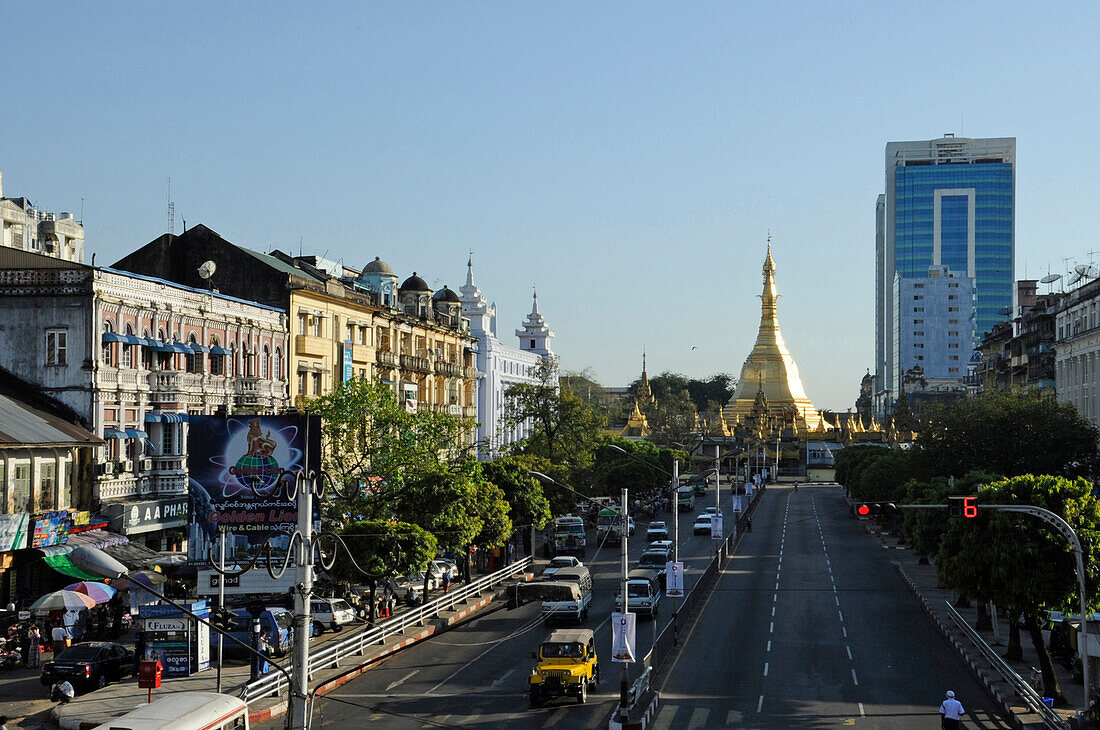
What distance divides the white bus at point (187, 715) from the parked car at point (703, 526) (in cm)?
6738

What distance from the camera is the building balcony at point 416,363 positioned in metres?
86.8

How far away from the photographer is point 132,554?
5000 cm

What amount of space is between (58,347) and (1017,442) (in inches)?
2228

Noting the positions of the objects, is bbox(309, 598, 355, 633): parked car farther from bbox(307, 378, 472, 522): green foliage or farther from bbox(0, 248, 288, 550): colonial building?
bbox(0, 248, 288, 550): colonial building

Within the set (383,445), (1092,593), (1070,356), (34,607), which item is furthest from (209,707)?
(1070,356)

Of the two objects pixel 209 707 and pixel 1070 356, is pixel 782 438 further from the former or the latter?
pixel 209 707

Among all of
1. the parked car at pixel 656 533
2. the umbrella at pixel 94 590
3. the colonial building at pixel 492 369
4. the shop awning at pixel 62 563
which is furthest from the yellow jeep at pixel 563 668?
the colonial building at pixel 492 369

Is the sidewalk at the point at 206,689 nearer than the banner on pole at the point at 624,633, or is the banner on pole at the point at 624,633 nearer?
the sidewalk at the point at 206,689

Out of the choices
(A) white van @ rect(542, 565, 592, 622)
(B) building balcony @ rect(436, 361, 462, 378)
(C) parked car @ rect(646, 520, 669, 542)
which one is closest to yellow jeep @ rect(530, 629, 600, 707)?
(A) white van @ rect(542, 565, 592, 622)

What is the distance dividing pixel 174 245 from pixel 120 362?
810 inches

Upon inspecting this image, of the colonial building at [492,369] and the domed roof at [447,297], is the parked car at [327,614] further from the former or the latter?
the colonial building at [492,369]

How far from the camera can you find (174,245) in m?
73.7

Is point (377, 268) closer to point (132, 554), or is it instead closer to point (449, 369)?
point (449, 369)

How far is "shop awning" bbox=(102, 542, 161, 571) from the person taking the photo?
48.7 metres
